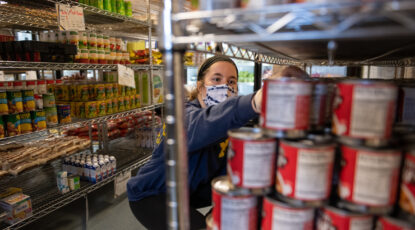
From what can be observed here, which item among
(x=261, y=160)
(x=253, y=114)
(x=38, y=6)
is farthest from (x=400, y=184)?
(x=38, y=6)

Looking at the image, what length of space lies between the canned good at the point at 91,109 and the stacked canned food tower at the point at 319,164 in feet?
6.91

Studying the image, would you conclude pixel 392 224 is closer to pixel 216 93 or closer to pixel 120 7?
pixel 216 93

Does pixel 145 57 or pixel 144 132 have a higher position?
pixel 145 57

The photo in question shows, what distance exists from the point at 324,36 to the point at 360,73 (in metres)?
3.80

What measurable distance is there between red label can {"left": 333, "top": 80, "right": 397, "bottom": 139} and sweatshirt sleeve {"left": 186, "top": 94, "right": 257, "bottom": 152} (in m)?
0.36

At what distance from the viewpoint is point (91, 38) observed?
2572mm

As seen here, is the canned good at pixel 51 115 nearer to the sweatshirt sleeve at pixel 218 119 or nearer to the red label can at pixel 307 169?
the sweatshirt sleeve at pixel 218 119

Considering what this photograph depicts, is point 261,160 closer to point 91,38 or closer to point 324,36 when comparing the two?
point 324,36

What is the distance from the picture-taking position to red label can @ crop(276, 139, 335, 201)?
2.24 ft

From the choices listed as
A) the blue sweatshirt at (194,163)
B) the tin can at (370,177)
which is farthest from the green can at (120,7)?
the tin can at (370,177)

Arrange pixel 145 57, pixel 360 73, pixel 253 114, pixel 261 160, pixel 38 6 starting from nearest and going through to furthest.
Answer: pixel 261 160 < pixel 253 114 < pixel 38 6 < pixel 145 57 < pixel 360 73

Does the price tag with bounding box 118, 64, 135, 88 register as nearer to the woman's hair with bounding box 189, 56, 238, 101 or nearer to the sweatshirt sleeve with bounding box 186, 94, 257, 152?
the woman's hair with bounding box 189, 56, 238, 101

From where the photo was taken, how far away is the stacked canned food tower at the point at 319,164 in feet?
2.13

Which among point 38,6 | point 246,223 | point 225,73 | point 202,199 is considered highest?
point 38,6
